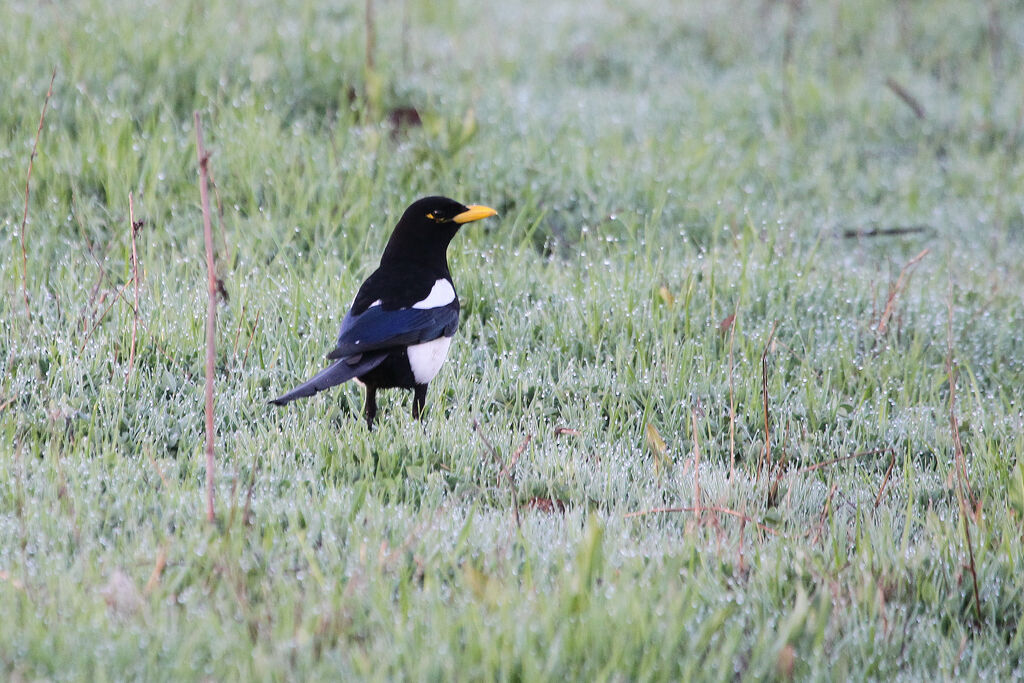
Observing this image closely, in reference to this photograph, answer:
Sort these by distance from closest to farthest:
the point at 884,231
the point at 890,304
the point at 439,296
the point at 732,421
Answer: the point at 732,421, the point at 439,296, the point at 890,304, the point at 884,231

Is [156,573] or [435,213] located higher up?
[435,213]

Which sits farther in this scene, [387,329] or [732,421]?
[387,329]

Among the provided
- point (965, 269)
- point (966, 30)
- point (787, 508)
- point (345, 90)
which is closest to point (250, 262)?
point (345, 90)

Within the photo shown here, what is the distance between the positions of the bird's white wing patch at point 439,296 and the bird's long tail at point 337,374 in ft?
0.95

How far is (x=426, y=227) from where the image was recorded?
13.6 feet

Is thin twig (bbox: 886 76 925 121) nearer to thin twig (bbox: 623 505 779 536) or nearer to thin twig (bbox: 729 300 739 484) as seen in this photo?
thin twig (bbox: 729 300 739 484)

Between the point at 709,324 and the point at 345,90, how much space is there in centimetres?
277

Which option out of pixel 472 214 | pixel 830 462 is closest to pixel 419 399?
pixel 472 214

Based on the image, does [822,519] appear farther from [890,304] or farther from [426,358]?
[890,304]

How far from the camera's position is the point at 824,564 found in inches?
113

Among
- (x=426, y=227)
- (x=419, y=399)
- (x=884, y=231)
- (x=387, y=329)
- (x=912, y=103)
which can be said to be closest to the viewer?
(x=387, y=329)

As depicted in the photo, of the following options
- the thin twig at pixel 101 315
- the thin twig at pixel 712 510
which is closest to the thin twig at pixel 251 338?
the thin twig at pixel 101 315

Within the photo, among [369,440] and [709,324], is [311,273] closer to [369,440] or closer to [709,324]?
[369,440]

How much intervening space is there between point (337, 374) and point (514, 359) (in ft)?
2.99
